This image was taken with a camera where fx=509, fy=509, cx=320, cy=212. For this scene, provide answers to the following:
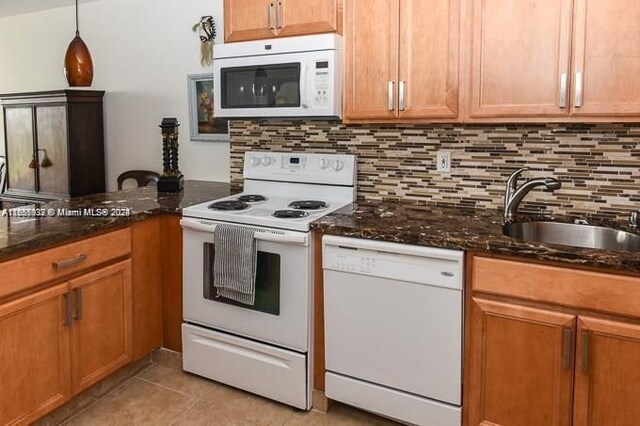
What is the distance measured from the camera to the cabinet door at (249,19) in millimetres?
2523

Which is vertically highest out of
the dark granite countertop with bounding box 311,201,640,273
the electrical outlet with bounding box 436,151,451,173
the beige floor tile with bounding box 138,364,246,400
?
the electrical outlet with bounding box 436,151,451,173

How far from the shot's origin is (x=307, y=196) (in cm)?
281

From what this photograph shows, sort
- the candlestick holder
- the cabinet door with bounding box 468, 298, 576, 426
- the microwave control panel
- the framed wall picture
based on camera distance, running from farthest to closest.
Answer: the framed wall picture → the candlestick holder → the microwave control panel → the cabinet door with bounding box 468, 298, 576, 426

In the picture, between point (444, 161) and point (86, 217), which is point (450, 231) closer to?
point (444, 161)

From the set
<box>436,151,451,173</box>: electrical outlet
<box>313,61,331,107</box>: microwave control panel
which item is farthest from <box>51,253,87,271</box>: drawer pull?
<box>436,151,451,173</box>: electrical outlet

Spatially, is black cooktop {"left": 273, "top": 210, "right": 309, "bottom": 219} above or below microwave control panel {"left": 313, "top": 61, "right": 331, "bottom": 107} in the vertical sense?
below

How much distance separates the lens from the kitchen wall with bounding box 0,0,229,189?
11.5 ft

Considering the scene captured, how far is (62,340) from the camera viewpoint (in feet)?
6.82

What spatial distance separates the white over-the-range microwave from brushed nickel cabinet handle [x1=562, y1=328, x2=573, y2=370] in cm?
134

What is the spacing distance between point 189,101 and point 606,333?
2853 millimetres

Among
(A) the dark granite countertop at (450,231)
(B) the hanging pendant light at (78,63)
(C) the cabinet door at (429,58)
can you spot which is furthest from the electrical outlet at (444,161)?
(B) the hanging pendant light at (78,63)

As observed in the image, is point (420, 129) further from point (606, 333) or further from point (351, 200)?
point (606, 333)

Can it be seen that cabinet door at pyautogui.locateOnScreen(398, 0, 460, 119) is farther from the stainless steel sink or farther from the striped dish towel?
the striped dish towel

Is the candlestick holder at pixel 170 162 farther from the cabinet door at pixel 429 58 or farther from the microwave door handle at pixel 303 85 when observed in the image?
the cabinet door at pixel 429 58
